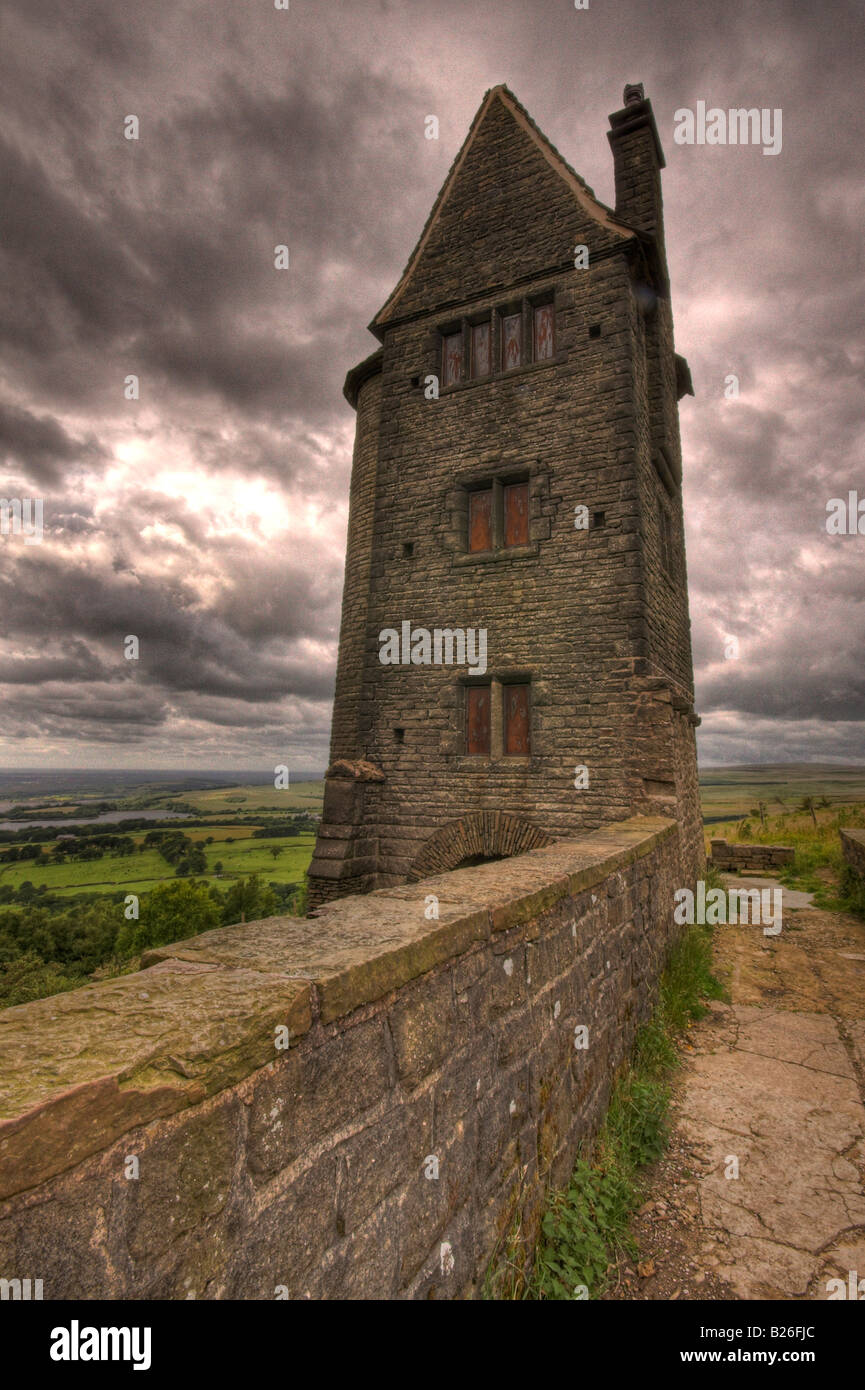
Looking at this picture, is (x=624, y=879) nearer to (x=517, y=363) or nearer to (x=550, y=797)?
(x=550, y=797)

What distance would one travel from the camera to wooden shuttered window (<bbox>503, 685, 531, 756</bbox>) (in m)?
9.57

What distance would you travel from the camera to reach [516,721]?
9.67m

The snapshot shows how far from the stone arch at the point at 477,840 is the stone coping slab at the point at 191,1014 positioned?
22.1 feet

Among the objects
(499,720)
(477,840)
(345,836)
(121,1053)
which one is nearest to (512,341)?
(499,720)

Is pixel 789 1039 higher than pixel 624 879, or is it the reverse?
pixel 624 879

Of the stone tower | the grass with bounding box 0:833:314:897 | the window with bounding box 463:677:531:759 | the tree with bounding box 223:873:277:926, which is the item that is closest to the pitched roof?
the stone tower

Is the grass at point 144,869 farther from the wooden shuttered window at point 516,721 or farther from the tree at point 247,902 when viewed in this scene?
the wooden shuttered window at point 516,721

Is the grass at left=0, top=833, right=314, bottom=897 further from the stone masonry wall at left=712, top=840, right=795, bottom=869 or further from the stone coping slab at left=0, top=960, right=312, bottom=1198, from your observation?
the stone coping slab at left=0, top=960, right=312, bottom=1198

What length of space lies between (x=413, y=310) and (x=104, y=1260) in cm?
1324

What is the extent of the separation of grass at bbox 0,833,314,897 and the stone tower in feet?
59.1

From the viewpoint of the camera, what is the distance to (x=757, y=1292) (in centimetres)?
254

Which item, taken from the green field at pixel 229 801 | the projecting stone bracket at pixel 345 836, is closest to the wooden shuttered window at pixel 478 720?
the projecting stone bracket at pixel 345 836

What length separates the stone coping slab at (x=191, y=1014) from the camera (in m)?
1.00
